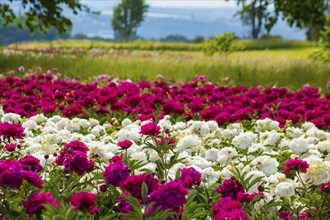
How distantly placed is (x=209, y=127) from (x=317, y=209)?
2.45 m

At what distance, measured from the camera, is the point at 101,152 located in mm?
4141

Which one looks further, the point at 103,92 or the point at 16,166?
the point at 103,92

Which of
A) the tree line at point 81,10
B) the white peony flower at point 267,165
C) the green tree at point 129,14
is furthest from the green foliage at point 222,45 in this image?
the green tree at point 129,14

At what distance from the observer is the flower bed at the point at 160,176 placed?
94.0 inches

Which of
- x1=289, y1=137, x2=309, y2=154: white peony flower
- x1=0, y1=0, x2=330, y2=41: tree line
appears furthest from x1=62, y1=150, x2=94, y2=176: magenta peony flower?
x1=0, y1=0, x2=330, y2=41: tree line

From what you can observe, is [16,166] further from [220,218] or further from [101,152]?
[101,152]

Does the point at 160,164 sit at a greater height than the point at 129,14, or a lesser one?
lesser

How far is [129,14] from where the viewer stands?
346 ft

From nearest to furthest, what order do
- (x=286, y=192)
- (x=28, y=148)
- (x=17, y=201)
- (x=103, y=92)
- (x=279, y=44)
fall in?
(x=17, y=201)
(x=286, y=192)
(x=28, y=148)
(x=103, y=92)
(x=279, y=44)

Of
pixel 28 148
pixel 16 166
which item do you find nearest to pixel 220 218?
pixel 16 166

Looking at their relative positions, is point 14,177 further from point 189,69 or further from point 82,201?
point 189,69

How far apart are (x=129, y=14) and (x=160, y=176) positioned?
10411 cm

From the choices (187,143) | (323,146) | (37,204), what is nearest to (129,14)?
(323,146)

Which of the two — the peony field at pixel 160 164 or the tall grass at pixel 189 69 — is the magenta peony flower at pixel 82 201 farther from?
the tall grass at pixel 189 69
